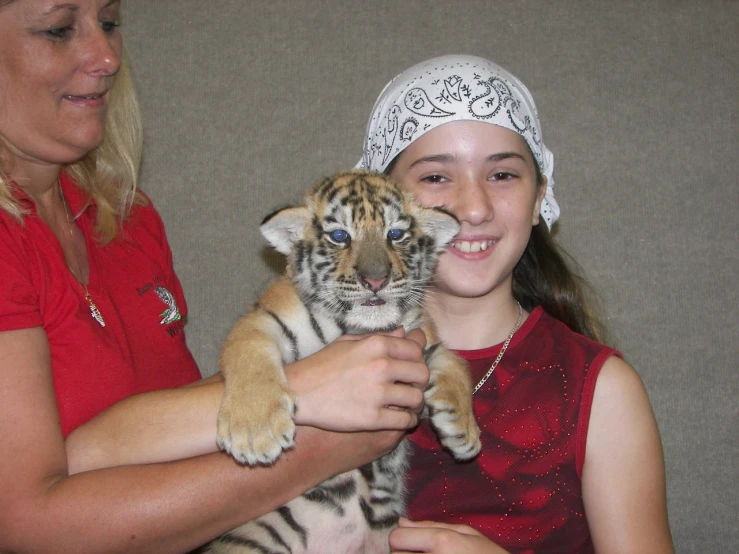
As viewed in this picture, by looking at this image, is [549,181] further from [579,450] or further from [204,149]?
[204,149]

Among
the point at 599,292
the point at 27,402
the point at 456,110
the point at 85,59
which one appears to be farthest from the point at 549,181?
the point at 27,402

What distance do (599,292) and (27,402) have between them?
6.34ft

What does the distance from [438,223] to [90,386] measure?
0.81 meters

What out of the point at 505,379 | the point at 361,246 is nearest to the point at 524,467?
the point at 505,379

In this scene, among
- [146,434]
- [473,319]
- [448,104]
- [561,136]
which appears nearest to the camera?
[146,434]

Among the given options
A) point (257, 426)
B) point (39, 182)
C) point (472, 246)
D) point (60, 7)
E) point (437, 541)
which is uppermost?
point (60, 7)

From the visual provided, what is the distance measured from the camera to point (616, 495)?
4.76 feet

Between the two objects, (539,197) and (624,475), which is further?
(539,197)

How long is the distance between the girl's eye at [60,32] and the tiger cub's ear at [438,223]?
81 cm

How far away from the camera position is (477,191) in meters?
1.53

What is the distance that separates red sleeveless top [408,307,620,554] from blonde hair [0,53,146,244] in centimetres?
93

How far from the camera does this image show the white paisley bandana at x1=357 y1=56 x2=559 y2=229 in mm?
1583

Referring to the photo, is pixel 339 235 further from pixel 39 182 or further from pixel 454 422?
pixel 39 182

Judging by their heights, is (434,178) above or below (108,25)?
below
